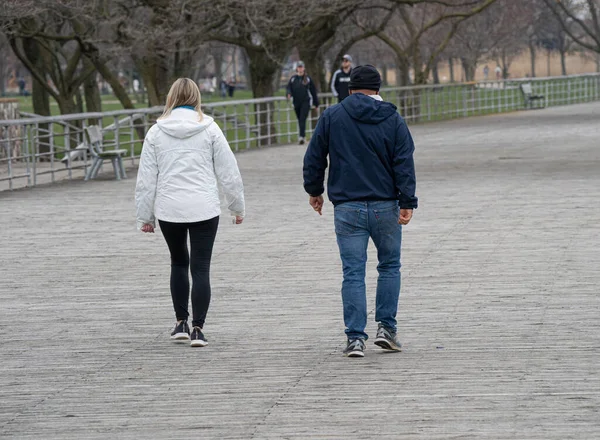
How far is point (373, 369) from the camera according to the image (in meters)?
7.07

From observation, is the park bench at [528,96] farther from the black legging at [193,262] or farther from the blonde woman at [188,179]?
the blonde woman at [188,179]

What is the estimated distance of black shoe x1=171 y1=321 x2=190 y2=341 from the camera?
802 cm

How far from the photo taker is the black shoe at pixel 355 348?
24.1ft

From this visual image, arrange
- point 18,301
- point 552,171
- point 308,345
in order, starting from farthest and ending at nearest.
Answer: point 552,171 < point 18,301 < point 308,345

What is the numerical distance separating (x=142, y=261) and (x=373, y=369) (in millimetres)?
4918

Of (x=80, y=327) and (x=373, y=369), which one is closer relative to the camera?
(x=373, y=369)

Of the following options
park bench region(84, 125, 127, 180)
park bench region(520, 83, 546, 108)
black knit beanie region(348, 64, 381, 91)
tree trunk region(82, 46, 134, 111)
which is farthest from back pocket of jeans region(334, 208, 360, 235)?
park bench region(520, 83, 546, 108)

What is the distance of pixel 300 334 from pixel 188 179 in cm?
115

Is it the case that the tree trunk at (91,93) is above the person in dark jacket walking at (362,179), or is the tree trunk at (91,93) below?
above

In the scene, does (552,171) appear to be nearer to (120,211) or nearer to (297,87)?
(120,211)

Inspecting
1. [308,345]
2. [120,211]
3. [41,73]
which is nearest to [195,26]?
[41,73]

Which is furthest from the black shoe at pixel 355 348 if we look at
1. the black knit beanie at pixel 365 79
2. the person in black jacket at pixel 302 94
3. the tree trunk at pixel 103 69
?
the tree trunk at pixel 103 69

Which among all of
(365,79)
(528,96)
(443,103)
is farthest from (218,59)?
(365,79)

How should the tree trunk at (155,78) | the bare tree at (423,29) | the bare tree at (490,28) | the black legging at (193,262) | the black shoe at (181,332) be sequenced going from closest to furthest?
1. the black legging at (193,262)
2. the black shoe at (181,332)
3. the tree trunk at (155,78)
4. the bare tree at (423,29)
5. the bare tree at (490,28)
